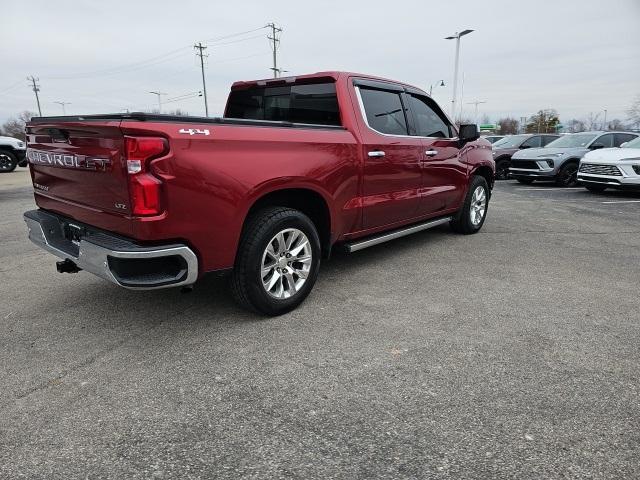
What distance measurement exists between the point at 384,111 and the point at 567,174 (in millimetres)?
10534

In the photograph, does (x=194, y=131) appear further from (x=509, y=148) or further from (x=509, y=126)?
(x=509, y=126)

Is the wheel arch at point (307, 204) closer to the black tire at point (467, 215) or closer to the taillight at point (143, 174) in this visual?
the taillight at point (143, 174)

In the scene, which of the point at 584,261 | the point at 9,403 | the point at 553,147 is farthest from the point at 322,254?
the point at 553,147

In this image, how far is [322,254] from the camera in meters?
4.05

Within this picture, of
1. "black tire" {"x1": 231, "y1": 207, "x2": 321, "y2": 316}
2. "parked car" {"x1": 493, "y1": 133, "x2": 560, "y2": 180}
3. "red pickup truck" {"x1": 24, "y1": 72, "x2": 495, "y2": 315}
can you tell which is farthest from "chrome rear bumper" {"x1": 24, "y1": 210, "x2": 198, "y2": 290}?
"parked car" {"x1": 493, "y1": 133, "x2": 560, "y2": 180}

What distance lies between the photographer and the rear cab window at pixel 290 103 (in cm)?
408

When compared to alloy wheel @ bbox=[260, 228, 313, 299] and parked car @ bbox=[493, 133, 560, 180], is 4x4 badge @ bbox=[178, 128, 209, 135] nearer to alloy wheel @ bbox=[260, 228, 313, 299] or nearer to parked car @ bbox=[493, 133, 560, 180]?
alloy wheel @ bbox=[260, 228, 313, 299]

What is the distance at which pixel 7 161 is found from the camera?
15992 millimetres

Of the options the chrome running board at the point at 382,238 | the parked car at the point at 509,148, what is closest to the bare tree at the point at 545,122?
the parked car at the point at 509,148

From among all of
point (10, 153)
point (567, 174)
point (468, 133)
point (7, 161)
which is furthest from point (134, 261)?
point (7, 161)

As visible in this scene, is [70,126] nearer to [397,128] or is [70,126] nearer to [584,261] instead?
[397,128]

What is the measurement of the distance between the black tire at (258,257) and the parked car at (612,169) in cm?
966

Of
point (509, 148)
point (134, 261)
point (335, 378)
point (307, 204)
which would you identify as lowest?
point (335, 378)

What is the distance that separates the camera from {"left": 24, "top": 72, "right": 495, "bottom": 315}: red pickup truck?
266 cm
